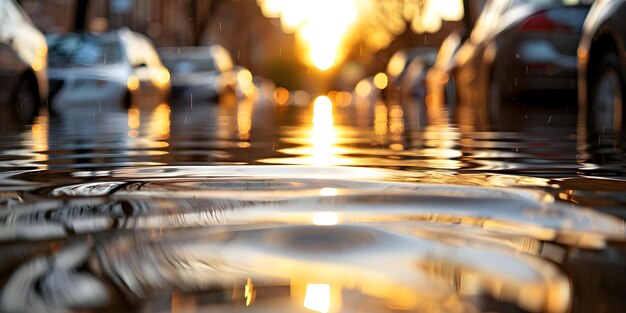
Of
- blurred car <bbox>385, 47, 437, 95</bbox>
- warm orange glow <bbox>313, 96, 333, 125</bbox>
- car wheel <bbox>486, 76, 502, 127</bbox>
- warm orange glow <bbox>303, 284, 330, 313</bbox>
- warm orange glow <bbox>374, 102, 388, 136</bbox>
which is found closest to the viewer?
warm orange glow <bbox>303, 284, 330, 313</bbox>

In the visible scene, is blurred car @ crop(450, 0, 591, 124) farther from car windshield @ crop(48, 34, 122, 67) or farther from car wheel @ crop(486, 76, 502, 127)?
car windshield @ crop(48, 34, 122, 67)

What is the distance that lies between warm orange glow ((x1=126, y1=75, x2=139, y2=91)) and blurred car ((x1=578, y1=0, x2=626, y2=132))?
8.51m

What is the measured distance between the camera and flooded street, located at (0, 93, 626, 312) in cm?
129

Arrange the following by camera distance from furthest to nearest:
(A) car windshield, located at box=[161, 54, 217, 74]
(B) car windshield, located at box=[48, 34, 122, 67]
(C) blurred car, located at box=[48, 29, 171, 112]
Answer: (A) car windshield, located at box=[161, 54, 217, 74] < (B) car windshield, located at box=[48, 34, 122, 67] < (C) blurred car, located at box=[48, 29, 171, 112]

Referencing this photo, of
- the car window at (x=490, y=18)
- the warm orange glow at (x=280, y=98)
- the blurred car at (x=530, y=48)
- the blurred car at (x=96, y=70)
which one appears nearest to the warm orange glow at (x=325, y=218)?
the blurred car at (x=530, y=48)

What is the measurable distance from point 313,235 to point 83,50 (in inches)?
556

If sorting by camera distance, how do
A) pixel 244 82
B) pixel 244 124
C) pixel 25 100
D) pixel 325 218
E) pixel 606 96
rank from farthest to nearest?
pixel 244 82 → pixel 25 100 → pixel 244 124 → pixel 606 96 → pixel 325 218

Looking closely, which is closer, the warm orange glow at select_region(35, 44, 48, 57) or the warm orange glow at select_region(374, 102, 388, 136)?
the warm orange glow at select_region(374, 102, 388, 136)

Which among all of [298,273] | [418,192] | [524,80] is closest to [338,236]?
[298,273]

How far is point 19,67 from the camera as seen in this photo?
10.4 meters

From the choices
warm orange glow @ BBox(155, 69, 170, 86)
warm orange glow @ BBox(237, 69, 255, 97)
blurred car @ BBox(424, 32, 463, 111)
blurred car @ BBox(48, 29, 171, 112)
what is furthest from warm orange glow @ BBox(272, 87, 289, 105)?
blurred car @ BBox(48, 29, 171, 112)

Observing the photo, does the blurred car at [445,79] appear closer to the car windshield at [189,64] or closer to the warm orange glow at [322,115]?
the warm orange glow at [322,115]

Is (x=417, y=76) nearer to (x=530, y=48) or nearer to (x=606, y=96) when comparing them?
(x=530, y=48)

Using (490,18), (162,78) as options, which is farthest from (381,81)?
(490,18)
